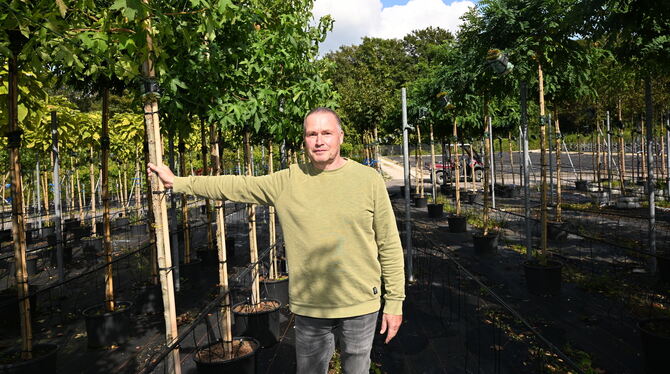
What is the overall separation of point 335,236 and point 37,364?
3.47m

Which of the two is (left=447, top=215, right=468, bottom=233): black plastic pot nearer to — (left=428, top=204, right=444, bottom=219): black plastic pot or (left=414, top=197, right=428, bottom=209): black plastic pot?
(left=428, top=204, right=444, bottom=219): black plastic pot

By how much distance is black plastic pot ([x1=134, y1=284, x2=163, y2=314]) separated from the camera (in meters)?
6.40

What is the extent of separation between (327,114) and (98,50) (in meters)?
1.45

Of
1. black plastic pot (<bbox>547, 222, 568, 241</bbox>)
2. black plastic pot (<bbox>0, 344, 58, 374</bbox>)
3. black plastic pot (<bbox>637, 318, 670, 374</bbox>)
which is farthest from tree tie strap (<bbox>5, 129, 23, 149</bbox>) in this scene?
black plastic pot (<bbox>547, 222, 568, 241</bbox>)

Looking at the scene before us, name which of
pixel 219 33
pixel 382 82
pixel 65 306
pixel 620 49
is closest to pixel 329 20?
pixel 219 33

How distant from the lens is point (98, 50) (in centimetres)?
260

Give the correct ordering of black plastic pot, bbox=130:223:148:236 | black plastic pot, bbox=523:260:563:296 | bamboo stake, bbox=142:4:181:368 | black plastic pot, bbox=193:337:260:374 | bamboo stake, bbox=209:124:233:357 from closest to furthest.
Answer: bamboo stake, bbox=142:4:181:368 < black plastic pot, bbox=193:337:260:374 < bamboo stake, bbox=209:124:233:357 < black plastic pot, bbox=523:260:563:296 < black plastic pot, bbox=130:223:148:236

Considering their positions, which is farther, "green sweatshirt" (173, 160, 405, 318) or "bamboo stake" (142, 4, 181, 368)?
"bamboo stake" (142, 4, 181, 368)

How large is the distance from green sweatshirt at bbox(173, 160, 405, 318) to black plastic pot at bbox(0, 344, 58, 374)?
2.90 meters

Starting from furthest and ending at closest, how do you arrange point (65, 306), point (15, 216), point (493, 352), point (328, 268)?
point (65, 306), point (493, 352), point (15, 216), point (328, 268)

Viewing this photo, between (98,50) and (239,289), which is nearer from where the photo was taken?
(98,50)

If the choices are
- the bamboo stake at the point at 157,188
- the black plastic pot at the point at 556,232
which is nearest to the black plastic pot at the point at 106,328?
the bamboo stake at the point at 157,188

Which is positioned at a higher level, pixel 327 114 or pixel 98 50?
pixel 98 50

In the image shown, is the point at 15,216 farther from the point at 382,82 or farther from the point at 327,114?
the point at 382,82
